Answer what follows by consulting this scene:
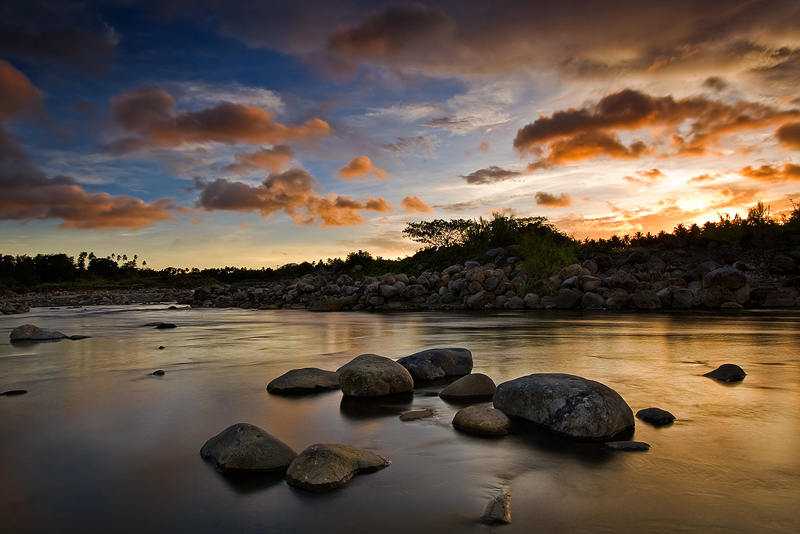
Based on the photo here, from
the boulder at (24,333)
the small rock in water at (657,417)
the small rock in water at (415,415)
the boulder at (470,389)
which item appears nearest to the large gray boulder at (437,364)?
the boulder at (470,389)

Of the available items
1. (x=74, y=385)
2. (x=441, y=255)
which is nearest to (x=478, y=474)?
(x=74, y=385)

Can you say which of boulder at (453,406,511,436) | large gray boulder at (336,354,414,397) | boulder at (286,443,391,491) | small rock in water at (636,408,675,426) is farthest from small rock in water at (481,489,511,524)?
large gray boulder at (336,354,414,397)

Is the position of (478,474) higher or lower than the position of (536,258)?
lower

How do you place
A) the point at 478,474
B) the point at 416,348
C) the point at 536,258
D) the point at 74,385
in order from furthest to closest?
the point at 536,258
the point at 416,348
the point at 74,385
the point at 478,474

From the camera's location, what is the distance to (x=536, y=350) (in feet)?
27.8

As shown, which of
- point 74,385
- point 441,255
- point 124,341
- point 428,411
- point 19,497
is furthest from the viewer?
point 441,255

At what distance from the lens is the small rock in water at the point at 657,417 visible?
4.13m

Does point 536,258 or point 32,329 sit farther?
point 536,258

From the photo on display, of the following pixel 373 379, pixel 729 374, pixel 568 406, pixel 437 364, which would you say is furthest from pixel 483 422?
pixel 729 374

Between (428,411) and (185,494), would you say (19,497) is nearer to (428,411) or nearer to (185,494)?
(185,494)

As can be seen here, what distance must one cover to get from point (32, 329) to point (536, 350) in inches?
465

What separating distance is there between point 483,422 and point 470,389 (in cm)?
124

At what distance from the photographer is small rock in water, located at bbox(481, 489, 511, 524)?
2488 millimetres

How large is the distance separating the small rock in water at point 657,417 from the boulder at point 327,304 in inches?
906
